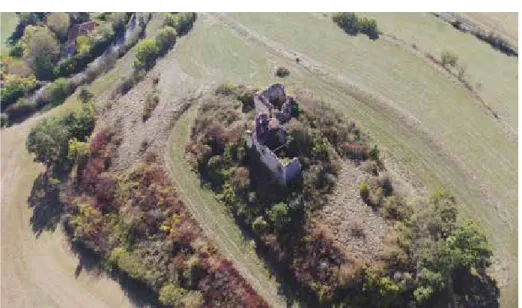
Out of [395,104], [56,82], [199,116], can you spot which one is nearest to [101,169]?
[199,116]

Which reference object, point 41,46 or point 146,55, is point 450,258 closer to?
point 146,55

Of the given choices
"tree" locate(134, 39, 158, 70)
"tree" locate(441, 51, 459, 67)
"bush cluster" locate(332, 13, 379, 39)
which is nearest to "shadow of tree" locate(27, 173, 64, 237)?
"tree" locate(134, 39, 158, 70)

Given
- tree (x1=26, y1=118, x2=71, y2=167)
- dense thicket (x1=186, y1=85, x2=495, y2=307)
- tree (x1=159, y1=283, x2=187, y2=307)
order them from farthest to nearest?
tree (x1=26, y1=118, x2=71, y2=167) < tree (x1=159, y1=283, x2=187, y2=307) < dense thicket (x1=186, y1=85, x2=495, y2=307)

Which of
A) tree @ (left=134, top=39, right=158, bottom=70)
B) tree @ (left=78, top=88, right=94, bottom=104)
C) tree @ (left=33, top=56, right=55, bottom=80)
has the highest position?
tree @ (left=134, top=39, right=158, bottom=70)

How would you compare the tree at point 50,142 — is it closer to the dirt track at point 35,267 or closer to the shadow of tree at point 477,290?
the dirt track at point 35,267

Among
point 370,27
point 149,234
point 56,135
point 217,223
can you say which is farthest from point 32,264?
point 370,27

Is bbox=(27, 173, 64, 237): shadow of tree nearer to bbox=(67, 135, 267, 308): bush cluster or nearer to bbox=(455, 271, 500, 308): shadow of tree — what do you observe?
bbox=(67, 135, 267, 308): bush cluster
